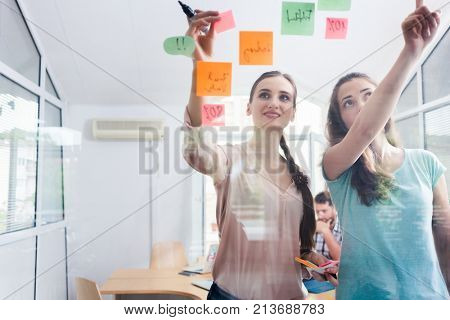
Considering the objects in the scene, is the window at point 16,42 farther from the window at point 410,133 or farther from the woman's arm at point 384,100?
the window at point 410,133

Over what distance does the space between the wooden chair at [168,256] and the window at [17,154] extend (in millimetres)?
427

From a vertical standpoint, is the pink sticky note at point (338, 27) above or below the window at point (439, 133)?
above

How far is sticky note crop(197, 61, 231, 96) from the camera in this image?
1219 mm

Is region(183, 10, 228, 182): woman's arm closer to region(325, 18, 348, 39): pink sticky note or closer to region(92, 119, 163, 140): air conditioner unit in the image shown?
region(92, 119, 163, 140): air conditioner unit

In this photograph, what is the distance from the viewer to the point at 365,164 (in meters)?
1.25

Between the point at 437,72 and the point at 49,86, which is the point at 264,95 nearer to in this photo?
the point at 437,72

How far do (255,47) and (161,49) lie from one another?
0.32m

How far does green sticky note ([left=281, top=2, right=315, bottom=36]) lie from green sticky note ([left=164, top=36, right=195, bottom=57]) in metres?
0.32

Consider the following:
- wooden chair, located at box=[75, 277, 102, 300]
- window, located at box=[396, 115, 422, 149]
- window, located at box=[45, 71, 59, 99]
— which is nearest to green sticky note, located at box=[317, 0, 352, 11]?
window, located at box=[396, 115, 422, 149]

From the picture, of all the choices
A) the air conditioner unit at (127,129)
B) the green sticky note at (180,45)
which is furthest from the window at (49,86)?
the green sticky note at (180,45)

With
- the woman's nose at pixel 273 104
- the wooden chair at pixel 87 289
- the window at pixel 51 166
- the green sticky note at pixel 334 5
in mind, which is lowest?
the wooden chair at pixel 87 289

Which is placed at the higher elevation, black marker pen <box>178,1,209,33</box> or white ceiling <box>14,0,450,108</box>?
black marker pen <box>178,1,209,33</box>

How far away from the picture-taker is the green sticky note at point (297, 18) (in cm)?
123

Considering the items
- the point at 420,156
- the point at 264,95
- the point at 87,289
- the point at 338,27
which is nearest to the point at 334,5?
the point at 338,27
